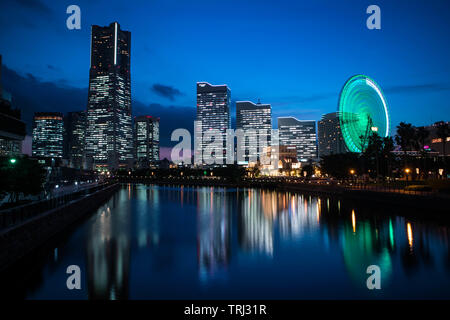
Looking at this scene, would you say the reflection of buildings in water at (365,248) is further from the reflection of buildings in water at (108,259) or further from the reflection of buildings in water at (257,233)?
the reflection of buildings in water at (108,259)

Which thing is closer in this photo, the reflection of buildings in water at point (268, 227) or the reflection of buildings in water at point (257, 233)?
the reflection of buildings in water at point (257, 233)

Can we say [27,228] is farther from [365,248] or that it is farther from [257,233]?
[365,248]

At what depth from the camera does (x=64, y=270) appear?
17.2 m

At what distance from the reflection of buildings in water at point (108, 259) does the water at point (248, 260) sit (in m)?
0.05

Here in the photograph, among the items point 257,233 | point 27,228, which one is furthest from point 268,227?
point 27,228

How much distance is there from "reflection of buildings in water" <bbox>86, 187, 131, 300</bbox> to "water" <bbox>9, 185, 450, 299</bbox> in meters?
0.05

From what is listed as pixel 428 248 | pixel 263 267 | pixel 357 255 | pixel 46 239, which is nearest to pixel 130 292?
pixel 263 267

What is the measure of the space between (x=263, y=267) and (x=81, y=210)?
2621 cm

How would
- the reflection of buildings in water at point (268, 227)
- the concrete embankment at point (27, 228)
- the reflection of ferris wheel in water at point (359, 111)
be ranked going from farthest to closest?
1. the reflection of ferris wheel in water at point (359, 111)
2. the reflection of buildings in water at point (268, 227)
3. the concrete embankment at point (27, 228)

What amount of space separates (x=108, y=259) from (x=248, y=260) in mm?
8352

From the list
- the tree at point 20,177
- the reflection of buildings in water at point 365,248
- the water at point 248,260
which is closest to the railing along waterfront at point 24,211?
the water at point 248,260

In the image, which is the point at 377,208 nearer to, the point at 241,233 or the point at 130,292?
the point at 241,233

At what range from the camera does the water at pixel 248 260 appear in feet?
47.4

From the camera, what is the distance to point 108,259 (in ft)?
63.9
